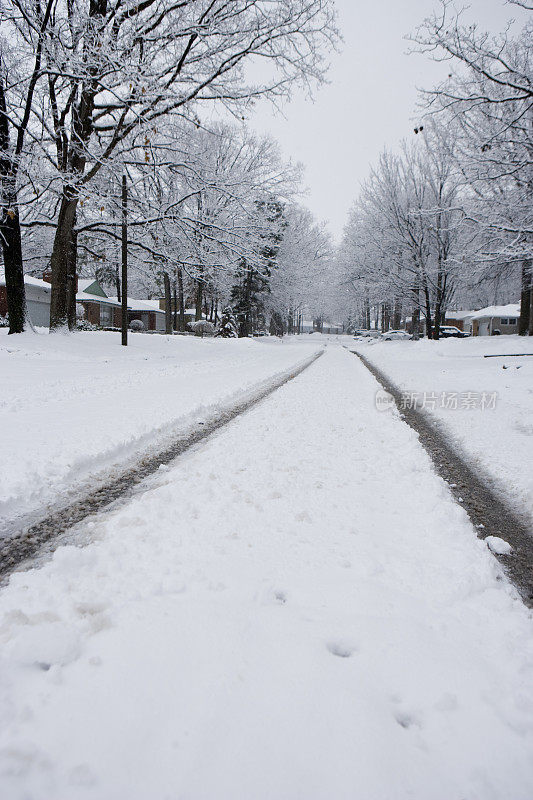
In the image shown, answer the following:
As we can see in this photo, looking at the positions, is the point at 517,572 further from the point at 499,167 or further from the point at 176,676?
the point at 499,167

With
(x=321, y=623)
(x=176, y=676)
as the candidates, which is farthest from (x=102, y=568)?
(x=321, y=623)

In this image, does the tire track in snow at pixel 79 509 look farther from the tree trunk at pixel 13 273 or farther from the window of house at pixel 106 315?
the window of house at pixel 106 315

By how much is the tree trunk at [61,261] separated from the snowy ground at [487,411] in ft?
33.1

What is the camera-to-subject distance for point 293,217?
1479 inches

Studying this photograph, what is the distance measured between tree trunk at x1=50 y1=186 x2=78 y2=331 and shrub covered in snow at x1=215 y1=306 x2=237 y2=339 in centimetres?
1821

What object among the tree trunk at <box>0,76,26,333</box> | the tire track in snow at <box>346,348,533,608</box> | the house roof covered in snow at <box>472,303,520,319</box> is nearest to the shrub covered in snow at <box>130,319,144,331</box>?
the tree trunk at <box>0,76,26,333</box>

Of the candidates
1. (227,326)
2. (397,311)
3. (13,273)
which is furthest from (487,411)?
(397,311)

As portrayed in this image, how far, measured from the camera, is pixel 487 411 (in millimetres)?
5781

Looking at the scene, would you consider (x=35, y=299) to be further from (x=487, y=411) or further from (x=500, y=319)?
(x=500, y=319)

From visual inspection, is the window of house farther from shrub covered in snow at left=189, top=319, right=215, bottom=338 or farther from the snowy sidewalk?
the snowy sidewalk

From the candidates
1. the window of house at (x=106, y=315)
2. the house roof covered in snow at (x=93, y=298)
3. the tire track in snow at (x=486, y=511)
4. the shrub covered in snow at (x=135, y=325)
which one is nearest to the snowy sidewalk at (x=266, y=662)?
the tire track in snow at (x=486, y=511)

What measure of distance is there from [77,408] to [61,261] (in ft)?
31.8

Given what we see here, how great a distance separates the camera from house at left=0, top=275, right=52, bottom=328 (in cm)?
3109

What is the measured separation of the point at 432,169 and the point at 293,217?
17971 mm
